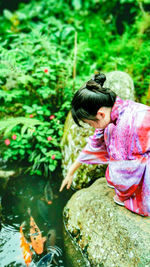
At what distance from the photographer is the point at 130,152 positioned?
2.04 metres

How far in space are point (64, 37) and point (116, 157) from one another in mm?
3794

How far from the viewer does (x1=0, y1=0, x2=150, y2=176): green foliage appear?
3479 millimetres

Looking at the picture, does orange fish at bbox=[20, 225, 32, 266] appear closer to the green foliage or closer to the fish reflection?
the fish reflection

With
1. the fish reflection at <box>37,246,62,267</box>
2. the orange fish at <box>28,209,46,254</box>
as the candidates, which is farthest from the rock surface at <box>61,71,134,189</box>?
the fish reflection at <box>37,246,62,267</box>

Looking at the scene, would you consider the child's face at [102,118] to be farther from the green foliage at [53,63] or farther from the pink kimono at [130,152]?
the green foliage at [53,63]

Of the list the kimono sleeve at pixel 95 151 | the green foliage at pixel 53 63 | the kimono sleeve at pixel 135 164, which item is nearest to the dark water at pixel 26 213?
the green foliage at pixel 53 63

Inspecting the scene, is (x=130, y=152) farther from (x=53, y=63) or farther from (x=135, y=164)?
(x=53, y=63)

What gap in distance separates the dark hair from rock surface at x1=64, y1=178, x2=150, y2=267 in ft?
3.49

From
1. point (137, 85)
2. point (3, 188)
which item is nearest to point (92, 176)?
point (3, 188)

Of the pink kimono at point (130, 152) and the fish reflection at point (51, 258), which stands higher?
the pink kimono at point (130, 152)

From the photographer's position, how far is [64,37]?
503 centimetres

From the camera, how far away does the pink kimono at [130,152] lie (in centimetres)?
194

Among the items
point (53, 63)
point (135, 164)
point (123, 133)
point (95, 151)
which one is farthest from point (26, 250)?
point (53, 63)

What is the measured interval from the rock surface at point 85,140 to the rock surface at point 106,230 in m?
0.33
